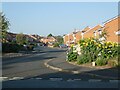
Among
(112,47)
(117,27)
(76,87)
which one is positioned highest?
(117,27)

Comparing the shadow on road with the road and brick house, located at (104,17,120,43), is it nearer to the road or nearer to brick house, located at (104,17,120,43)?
the road

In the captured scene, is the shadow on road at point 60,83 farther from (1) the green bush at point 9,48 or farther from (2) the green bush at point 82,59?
(1) the green bush at point 9,48

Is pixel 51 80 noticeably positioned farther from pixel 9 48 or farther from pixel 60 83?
pixel 9 48

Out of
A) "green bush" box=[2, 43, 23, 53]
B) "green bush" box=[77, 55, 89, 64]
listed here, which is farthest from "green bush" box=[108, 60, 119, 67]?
"green bush" box=[2, 43, 23, 53]

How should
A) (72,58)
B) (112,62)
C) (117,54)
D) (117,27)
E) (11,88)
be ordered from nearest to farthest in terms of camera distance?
(11,88) < (112,62) < (117,54) < (72,58) < (117,27)

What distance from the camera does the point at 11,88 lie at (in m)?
10.9

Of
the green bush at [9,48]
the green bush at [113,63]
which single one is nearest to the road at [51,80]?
the green bush at [113,63]

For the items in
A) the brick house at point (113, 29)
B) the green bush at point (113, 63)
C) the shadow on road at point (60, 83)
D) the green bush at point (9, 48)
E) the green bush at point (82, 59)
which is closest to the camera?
the shadow on road at point (60, 83)

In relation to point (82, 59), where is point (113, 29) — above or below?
above

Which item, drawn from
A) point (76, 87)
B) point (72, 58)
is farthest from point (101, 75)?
point (72, 58)

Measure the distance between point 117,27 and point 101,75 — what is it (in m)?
17.9

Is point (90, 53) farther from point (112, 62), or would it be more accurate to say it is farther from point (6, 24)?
point (6, 24)

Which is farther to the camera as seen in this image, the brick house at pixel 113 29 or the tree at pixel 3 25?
the tree at pixel 3 25

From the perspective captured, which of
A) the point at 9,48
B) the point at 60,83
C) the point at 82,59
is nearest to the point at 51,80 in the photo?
the point at 60,83
